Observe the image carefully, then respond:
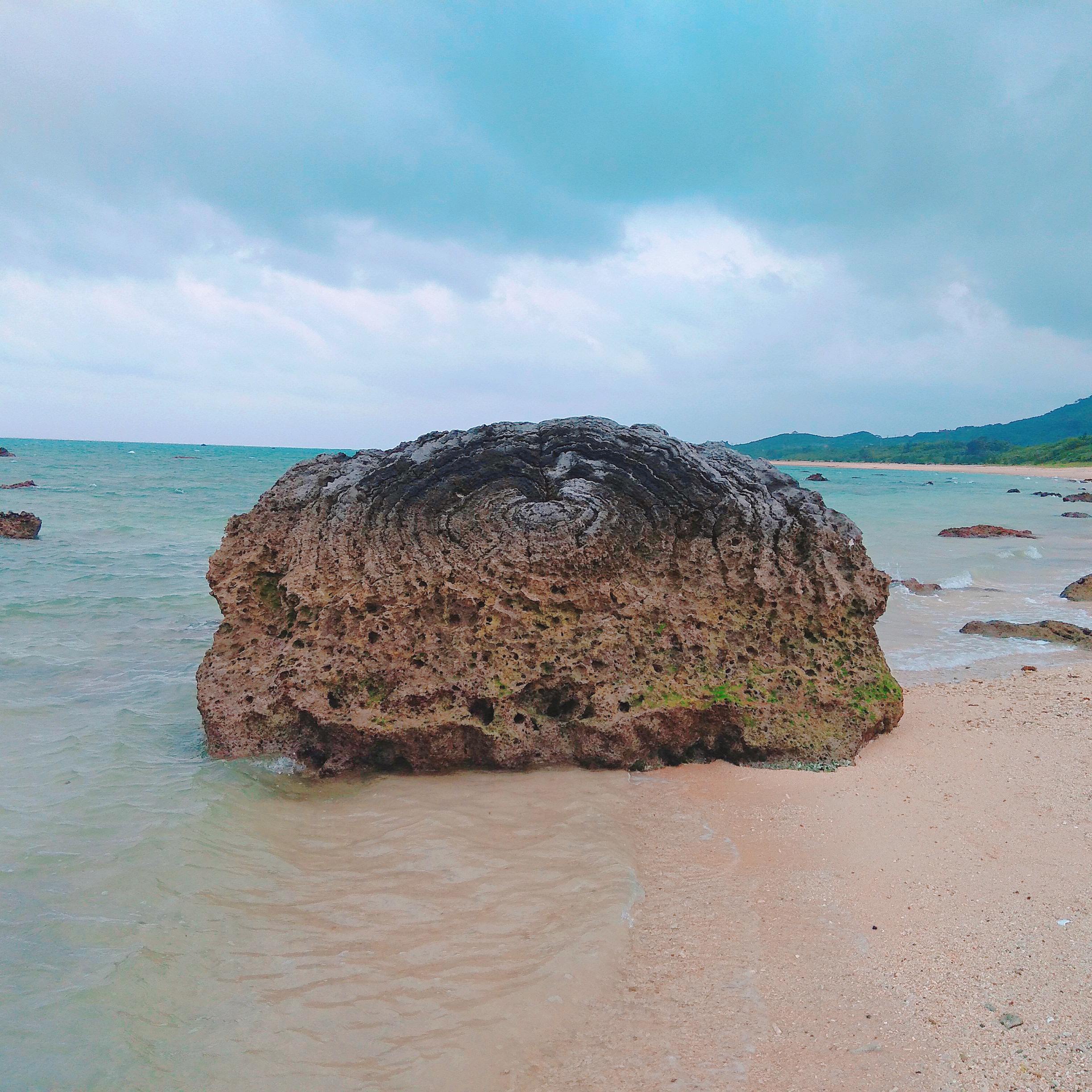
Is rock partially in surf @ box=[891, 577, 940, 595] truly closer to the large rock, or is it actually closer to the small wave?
the small wave

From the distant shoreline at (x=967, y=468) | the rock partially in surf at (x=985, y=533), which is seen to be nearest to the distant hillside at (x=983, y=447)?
the distant shoreline at (x=967, y=468)

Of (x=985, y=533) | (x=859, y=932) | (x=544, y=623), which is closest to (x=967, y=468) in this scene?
(x=985, y=533)

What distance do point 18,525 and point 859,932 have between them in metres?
20.8

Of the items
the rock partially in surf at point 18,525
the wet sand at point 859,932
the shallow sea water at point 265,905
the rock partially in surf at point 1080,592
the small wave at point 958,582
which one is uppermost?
the rock partially in surf at point 18,525

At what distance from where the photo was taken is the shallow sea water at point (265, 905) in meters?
3.27

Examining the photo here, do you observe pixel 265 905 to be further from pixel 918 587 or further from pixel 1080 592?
pixel 1080 592

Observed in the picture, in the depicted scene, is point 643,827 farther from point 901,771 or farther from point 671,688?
point 901,771

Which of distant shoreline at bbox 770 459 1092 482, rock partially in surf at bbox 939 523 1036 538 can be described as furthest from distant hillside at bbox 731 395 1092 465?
rock partially in surf at bbox 939 523 1036 538

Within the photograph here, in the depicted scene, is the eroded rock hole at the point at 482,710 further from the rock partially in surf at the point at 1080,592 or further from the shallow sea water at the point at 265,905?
the rock partially in surf at the point at 1080,592

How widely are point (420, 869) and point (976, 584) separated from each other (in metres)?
13.9

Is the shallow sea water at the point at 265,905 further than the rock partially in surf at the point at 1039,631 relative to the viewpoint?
No

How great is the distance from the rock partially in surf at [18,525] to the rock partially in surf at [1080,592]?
22518mm

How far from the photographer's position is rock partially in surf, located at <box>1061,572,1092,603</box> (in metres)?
13.0

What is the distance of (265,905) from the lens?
4.27 metres
